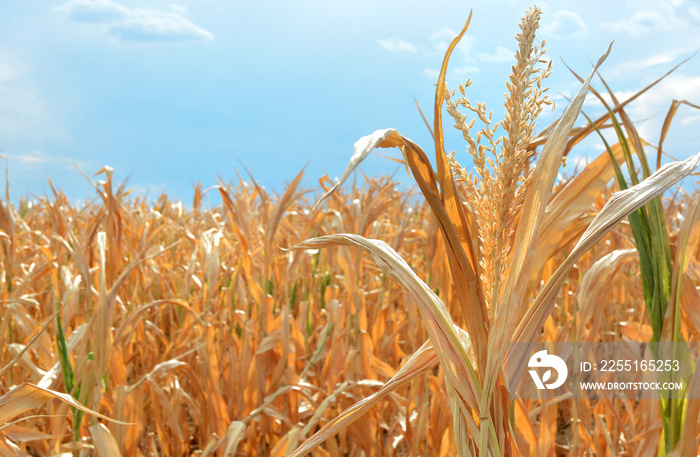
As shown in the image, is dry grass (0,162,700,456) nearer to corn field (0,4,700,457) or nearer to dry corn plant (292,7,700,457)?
corn field (0,4,700,457)

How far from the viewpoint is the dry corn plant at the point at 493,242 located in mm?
449

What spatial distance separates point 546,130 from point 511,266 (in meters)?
0.27

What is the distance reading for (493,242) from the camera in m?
0.46

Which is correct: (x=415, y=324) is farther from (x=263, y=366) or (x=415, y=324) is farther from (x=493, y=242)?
(x=493, y=242)


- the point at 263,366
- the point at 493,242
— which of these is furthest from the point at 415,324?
the point at 493,242

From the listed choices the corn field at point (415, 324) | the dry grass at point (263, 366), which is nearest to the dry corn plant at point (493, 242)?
the corn field at point (415, 324)

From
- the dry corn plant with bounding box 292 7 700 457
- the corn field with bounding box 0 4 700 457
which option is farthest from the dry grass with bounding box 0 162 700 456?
the dry corn plant with bounding box 292 7 700 457

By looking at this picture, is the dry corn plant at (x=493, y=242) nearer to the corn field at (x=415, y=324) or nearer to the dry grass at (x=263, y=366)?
the corn field at (x=415, y=324)

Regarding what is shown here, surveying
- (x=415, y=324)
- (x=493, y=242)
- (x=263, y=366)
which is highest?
(x=493, y=242)

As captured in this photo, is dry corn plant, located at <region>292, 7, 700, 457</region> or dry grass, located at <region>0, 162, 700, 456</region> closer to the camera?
dry corn plant, located at <region>292, 7, 700, 457</region>

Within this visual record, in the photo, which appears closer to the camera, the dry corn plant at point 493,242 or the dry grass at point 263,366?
the dry corn plant at point 493,242

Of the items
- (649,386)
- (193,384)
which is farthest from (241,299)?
(649,386)

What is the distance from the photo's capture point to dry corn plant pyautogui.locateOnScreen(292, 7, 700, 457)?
1.47 ft

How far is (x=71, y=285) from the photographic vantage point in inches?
54.0
